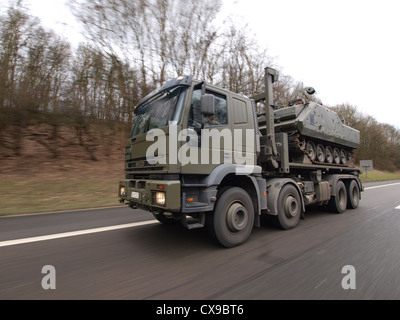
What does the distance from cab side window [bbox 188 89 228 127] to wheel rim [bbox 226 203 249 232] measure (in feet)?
4.56

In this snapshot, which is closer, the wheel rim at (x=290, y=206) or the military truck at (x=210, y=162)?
the military truck at (x=210, y=162)

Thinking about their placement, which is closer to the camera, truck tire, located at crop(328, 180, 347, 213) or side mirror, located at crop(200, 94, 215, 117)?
side mirror, located at crop(200, 94, 215, 117)

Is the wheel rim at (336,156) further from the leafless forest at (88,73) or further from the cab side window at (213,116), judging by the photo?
the leafless forest at (88,73)

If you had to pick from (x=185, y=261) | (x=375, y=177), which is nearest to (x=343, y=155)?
(x=185, y=261)

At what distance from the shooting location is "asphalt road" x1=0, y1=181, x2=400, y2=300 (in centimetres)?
228

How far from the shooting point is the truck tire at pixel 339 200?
637cm

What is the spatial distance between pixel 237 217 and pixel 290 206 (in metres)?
1.67

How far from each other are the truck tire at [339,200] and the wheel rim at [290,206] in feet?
7.78

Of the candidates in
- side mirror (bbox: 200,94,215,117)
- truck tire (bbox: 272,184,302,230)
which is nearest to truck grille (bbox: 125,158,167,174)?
side mirror (bbox: 200,94,215,117)

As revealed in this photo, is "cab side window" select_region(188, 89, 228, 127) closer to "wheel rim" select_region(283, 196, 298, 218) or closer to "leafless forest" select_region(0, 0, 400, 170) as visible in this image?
"wheel rim" select_region(283, 196, 298, 218)

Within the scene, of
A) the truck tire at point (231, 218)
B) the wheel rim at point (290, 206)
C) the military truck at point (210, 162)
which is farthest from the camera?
the wheel rim at point (290, 206)

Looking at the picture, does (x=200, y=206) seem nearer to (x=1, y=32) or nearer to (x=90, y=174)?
(x=90, y=174)

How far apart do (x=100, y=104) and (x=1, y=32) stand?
212 inches

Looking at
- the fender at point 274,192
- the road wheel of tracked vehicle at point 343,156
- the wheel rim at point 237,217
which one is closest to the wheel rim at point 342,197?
the road wheel of tracked vehicle at point 343,156
